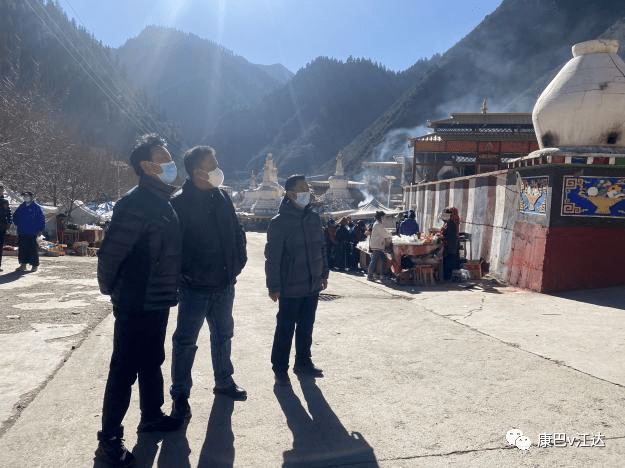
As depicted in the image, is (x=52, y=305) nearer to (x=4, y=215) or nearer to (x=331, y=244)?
(x=4, y=215)

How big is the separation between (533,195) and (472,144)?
48.3ft

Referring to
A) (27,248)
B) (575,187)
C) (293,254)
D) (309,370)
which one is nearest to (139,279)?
(293,254)

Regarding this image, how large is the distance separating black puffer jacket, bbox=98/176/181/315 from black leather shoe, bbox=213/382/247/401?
37.9 inches

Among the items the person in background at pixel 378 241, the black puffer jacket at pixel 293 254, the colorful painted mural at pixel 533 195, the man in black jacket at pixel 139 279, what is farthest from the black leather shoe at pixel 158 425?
the person in background at pixel 378 241

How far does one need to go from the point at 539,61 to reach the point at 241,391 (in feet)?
269

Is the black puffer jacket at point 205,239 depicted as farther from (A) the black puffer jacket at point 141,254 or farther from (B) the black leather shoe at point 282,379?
(B) the black leather shoe at point 282,379

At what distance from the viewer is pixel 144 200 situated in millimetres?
2717

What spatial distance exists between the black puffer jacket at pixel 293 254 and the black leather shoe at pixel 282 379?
0.61 metres

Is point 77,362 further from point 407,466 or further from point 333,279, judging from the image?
point 333,279

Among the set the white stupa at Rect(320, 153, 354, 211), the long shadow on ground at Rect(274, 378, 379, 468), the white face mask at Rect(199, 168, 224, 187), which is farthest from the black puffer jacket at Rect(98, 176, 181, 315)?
the white stupa at Rect(320, 153, 354, 211)

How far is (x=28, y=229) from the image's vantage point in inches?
383

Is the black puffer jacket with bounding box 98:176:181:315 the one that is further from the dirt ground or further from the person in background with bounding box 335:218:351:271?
the person in background with bounding box 335:218:351:271

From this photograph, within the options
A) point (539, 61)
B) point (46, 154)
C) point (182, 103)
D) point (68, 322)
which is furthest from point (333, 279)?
point (182, 103)

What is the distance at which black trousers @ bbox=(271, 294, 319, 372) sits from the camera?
3896 mm
